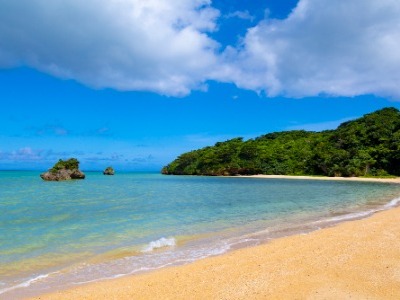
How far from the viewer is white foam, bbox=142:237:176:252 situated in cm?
1308

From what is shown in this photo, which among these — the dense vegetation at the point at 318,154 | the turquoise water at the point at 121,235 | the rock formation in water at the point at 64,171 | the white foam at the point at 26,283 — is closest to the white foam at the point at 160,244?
the turquoise water at the point at 121,235

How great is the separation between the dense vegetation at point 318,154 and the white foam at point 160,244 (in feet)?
237

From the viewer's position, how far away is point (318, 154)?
290 ft

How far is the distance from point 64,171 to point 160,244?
7108cm

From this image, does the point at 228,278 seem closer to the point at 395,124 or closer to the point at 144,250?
the point at 144,250

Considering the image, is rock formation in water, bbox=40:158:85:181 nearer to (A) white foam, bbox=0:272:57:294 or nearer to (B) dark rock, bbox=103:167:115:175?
Result: (B) dark rock, bbox=103:167:115:175

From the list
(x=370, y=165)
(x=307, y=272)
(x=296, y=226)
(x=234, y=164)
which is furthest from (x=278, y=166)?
(x=307, y=272)

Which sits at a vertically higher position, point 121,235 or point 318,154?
point 318,154

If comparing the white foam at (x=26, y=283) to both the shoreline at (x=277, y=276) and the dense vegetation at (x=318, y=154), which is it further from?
the dense vegetation at (x=318, y=154)

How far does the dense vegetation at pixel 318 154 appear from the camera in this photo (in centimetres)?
7838

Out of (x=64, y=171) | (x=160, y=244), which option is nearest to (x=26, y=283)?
(x=160, y=244)

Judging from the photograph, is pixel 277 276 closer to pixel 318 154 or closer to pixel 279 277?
pixel 279 277

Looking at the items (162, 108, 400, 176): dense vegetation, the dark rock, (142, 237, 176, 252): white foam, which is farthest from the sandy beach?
the dark rock

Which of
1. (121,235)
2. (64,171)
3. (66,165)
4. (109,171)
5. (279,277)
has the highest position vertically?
(109,171)
